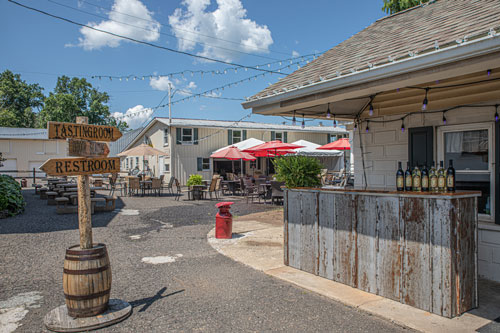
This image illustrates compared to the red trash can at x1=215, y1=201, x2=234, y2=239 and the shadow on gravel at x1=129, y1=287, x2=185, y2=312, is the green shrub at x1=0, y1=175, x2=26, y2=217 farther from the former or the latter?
the shadow on gravel at x1=129, y1=287, x2=185, y2=312

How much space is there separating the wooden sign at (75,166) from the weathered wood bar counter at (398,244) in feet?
8.83

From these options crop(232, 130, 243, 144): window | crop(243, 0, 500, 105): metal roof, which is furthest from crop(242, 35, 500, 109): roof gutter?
crop(232, 130, 243, 144): window

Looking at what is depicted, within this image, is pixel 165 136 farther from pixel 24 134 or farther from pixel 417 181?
pixel 417 181

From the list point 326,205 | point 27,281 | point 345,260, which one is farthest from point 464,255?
point 27,281

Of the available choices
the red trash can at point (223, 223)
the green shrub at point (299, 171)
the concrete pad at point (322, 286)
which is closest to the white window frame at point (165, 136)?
the concrete pad at point (322, 286)

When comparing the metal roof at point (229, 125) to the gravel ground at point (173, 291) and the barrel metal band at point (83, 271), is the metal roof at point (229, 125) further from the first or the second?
the barrel metal band at point (83, 271)

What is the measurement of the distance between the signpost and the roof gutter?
110 inches

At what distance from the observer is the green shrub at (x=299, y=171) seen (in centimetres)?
527

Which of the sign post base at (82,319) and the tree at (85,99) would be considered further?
the tree at (85,99)

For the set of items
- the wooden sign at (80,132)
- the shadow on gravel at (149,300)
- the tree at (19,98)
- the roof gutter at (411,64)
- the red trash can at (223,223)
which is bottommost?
the shadow on gravel at (149,300)

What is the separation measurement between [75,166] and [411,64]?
3.66 metres

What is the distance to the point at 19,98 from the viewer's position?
47.6 meters

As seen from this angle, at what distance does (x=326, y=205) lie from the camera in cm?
478

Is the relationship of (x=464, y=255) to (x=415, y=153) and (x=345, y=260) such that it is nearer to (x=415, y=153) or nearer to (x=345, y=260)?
(x=345, y=260)
